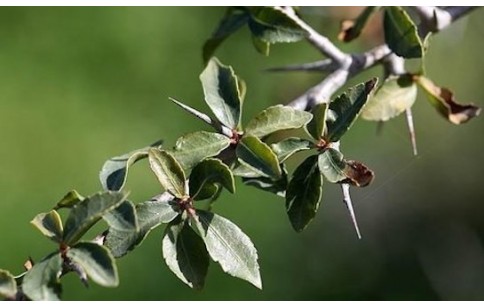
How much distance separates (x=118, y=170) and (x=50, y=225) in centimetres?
14

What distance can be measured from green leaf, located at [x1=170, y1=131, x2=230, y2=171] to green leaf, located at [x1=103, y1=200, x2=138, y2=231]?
12 cm

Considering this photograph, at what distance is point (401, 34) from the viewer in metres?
1.02

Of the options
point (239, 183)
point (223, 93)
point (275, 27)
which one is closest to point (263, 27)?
point (275, 27)

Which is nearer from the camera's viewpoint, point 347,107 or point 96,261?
point 96,261

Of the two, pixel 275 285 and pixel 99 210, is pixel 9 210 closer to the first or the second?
Answer: pixel 275 285

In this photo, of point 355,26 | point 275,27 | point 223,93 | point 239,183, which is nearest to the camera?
point 223,93

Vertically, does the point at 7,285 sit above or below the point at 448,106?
above

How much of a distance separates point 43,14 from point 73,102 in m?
0.34

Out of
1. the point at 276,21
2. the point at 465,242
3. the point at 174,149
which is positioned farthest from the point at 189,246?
the point at 465,242

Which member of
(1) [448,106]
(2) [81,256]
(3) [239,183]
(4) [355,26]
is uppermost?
(2) [81,256]

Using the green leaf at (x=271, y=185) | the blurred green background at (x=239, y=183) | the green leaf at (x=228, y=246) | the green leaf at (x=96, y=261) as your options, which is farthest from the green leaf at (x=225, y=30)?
the blurred green background at (x=239, y=183)

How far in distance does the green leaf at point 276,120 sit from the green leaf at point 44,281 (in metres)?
0.25

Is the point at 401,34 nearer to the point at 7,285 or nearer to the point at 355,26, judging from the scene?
the point at 355,26

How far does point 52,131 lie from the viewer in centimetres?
252
